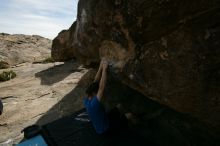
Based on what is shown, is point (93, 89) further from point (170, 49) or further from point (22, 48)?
point (22, 48)

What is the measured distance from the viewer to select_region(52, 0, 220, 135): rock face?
442 cm

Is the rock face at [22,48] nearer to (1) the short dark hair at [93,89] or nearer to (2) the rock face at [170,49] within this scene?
(1) the short dark hair at [93,89]

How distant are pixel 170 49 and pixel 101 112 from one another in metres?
2.81

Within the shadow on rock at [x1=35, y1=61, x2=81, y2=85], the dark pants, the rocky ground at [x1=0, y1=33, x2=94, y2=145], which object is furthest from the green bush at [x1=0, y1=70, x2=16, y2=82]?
the dark pants

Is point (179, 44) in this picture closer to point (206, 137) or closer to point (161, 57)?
point (161, 57)

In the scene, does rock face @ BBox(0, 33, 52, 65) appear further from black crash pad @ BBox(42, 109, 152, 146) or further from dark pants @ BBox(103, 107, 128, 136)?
dark pants @ BBox(103, 107, 128, 136)

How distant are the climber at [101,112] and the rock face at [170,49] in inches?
39.3

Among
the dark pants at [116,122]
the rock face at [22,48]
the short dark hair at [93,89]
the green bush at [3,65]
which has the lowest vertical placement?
the dark pants at [116,122]

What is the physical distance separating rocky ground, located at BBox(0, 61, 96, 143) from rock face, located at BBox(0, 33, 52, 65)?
16.0 ft

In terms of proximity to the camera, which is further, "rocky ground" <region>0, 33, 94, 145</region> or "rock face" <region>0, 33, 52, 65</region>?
"rock face" <region>0, 33, 52, 65</region>

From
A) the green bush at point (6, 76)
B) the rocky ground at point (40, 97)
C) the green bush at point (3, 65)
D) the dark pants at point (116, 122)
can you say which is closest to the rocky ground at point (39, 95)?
the rocky ground at point (40, 97)

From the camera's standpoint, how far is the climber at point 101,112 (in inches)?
269

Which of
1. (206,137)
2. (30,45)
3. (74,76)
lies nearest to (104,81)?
(206,137)

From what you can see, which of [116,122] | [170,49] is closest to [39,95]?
[116,122]
